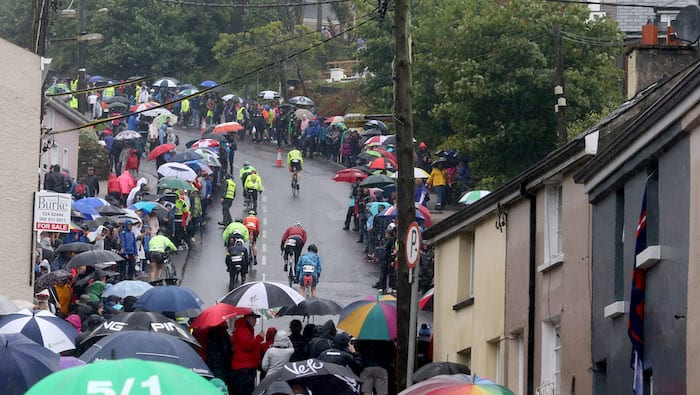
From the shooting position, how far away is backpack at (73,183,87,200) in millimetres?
45500

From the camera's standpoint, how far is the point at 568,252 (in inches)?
899

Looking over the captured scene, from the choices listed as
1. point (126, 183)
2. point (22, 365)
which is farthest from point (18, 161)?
point (126, 183)

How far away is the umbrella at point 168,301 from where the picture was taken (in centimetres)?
2584

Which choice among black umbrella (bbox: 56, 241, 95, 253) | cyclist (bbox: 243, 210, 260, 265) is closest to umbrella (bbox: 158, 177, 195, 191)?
cyclist (bbox: 243, 210, 260, 265)

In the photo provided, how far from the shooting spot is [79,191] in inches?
1807

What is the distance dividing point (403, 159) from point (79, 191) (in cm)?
2435

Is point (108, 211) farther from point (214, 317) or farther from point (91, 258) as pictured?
point (214, 317)

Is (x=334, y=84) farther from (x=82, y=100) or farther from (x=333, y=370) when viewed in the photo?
(x=333, y=370)

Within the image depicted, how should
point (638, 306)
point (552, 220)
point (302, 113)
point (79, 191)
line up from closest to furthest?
point (638, 306)
point (552, 220)
point (79, 191)
point (302, 113)

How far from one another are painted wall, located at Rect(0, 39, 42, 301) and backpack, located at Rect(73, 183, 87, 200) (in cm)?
1545

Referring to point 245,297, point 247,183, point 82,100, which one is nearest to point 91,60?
point 82,100

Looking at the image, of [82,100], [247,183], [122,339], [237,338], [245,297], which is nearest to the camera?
[122,339]

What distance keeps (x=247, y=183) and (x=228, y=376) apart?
26.6 meters

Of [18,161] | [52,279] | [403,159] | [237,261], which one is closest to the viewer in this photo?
[403,159]
